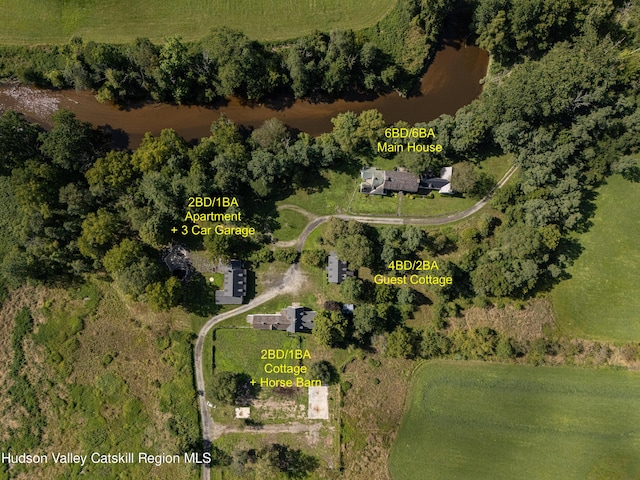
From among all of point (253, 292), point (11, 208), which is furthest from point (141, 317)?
point (11, 208)

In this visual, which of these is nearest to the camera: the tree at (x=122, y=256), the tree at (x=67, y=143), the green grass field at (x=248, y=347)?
the tree at (x=122, y=256)

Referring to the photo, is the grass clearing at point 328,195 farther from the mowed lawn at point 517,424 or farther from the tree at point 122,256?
the mowed lawn at point 517,424

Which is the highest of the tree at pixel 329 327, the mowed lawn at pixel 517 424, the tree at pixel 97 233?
the tree at pixel 97 233

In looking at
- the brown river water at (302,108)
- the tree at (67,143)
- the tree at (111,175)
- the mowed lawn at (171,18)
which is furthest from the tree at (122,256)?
the mowed lawn at (171,18)

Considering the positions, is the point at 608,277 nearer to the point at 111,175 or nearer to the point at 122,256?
the point at 122,256

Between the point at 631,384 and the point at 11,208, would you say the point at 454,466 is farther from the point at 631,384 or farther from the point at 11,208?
→ the point at 11,208

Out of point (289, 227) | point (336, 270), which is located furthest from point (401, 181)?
point (289, 227)

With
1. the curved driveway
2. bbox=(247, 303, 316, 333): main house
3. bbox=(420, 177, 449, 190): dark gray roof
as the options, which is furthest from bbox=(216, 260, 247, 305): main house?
bbox=(420, 177, 449, 190): dark gray roof
